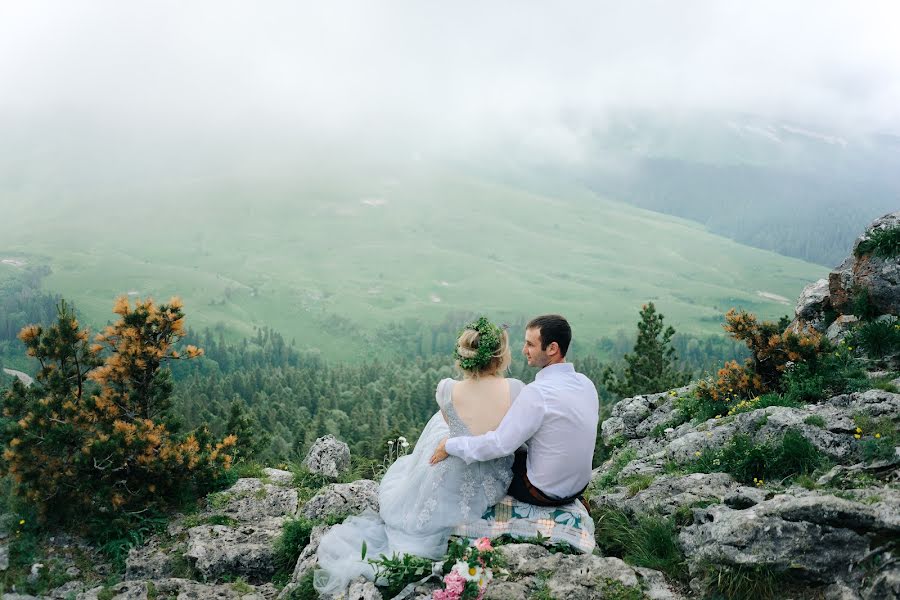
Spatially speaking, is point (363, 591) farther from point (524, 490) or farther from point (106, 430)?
point (106, 430)

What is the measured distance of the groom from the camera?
24.4ft

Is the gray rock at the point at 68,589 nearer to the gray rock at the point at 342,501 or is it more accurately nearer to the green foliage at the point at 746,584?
the gray rock at the point at 342,501

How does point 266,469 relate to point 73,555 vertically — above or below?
above

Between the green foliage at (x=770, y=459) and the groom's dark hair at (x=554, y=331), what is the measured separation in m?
3.89

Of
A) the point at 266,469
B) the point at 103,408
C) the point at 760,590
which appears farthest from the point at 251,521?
the point at 760,590

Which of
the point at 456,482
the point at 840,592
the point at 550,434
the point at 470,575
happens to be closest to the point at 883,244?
the point at 840,592

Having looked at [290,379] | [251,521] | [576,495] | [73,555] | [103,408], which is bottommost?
[290,379]

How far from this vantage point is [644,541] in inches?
317

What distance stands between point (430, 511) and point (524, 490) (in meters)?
1.22

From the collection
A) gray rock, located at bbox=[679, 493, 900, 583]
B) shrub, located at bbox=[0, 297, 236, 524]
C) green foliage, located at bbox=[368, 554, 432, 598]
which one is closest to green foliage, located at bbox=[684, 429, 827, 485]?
gray rock, located at bbox=[679, 493, 900, 583]

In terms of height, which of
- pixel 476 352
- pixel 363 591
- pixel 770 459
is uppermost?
pixel 476 352

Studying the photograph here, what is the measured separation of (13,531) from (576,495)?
36.3 feet

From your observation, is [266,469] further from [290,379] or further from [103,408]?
[290,379]

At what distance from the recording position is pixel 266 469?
14.9 metres
